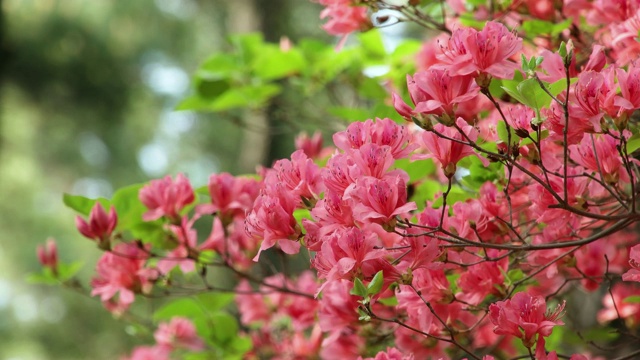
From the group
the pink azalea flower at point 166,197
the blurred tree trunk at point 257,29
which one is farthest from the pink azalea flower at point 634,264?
the blurred tree trunk at point 257,29

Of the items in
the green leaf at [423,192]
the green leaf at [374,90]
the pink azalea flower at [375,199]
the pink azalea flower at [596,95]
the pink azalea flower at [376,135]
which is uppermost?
the pink azalea flower at [596,95]

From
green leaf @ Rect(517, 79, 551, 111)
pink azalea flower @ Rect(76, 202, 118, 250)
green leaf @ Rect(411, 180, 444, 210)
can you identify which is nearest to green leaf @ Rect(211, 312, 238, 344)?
pink azalea flower @ Rect(76, 202, 118, 250)

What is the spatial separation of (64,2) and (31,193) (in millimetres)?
1909

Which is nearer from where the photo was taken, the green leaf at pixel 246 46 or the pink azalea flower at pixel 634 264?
the pink azalea flower at pixel 634 264

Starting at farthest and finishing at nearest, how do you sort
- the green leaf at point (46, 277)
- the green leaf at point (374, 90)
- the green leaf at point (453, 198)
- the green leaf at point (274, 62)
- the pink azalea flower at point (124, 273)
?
the green leaf at point (274, 62) → the green leaf at point (374, 90) → the green leaf at point (46, 277) → the pink azalea flower at point (124, 273) → the green leaf at point (453, 198)

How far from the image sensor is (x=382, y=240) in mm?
1010

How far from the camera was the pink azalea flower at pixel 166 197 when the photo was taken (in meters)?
1.05

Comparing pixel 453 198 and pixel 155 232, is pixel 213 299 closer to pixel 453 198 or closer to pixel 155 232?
pixel 155 232

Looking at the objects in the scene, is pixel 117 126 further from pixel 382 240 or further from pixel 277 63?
pixel 382 240

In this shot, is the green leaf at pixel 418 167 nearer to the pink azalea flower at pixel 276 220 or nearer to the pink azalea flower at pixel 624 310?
the pink azalea flower at pixel 276 220

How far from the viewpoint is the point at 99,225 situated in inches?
41.8

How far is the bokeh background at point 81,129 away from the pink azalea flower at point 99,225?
4.27 metres

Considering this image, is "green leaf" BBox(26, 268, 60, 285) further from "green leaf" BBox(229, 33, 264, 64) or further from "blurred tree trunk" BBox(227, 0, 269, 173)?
"blurred tree trunk" BBox(227, 0, 269, 173)

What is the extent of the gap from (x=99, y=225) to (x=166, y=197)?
11 cm
